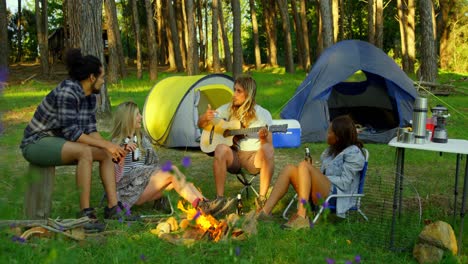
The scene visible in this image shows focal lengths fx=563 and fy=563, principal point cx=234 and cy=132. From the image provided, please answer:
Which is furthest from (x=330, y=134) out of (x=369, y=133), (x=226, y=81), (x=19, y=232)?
(x=369, y=133)

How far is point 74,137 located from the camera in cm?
407

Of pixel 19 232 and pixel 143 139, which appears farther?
pixel 143 139

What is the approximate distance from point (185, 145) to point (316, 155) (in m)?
1.87

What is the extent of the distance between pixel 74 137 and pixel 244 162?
1506 mm

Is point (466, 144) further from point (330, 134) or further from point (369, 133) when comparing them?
point (369, 133)

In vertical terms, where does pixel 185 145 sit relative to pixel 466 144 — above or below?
below

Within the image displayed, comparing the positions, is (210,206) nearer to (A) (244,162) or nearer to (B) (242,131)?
(A) (244,162)

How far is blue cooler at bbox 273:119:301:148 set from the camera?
317 inches

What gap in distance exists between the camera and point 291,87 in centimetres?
1633

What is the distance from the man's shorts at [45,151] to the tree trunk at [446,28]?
2339 centimetres

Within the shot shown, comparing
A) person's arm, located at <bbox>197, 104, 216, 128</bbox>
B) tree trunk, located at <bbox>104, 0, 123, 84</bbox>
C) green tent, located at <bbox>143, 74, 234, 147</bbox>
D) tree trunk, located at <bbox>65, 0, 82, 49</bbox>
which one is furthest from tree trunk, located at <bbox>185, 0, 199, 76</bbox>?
person's arm, located at <bbox>197, 104, 216, 128</bbox>

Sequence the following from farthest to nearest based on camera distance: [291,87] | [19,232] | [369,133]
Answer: [291,87] < [369,133] < [19,232]

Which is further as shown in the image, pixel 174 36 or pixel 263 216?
pixel 174 36

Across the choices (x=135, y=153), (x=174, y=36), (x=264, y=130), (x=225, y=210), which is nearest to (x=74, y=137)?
(x=135, y=153)
